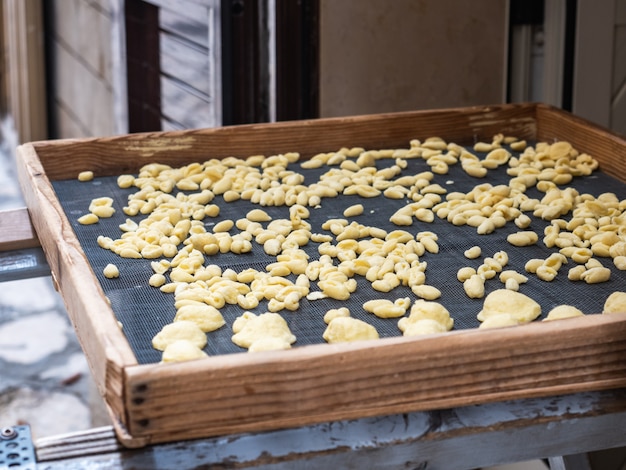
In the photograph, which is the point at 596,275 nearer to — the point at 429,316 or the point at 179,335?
the point at 429,316

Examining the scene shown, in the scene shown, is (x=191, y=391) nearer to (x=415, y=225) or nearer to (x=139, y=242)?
(x=139, y=242)

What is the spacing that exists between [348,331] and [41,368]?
246cm

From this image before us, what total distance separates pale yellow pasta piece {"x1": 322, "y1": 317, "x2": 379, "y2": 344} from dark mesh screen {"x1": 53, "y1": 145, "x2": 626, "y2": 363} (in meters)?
0.03

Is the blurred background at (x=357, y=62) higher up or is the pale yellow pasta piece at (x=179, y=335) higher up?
the blurred background at (x=357, y=62)

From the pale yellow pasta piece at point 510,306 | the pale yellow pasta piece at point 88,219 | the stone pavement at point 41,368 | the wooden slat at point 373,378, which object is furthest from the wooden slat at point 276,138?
the stone pavement at point 41,368

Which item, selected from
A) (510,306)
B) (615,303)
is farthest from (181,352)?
(615,303)

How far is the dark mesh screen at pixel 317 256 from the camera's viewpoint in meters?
1.15

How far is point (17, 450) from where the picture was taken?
914mm

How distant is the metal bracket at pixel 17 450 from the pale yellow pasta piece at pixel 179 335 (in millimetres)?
179

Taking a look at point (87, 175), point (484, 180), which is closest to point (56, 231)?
point (87, 175)

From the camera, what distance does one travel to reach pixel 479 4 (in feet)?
8.61

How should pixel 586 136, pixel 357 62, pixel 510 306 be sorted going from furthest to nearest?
1. pixel 357 62
2. pixel 586 136
3. pixel 510 306

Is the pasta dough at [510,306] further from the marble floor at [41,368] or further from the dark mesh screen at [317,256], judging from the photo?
the marble floor at [41,368]

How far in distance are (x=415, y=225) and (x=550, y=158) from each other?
434 millimetres
